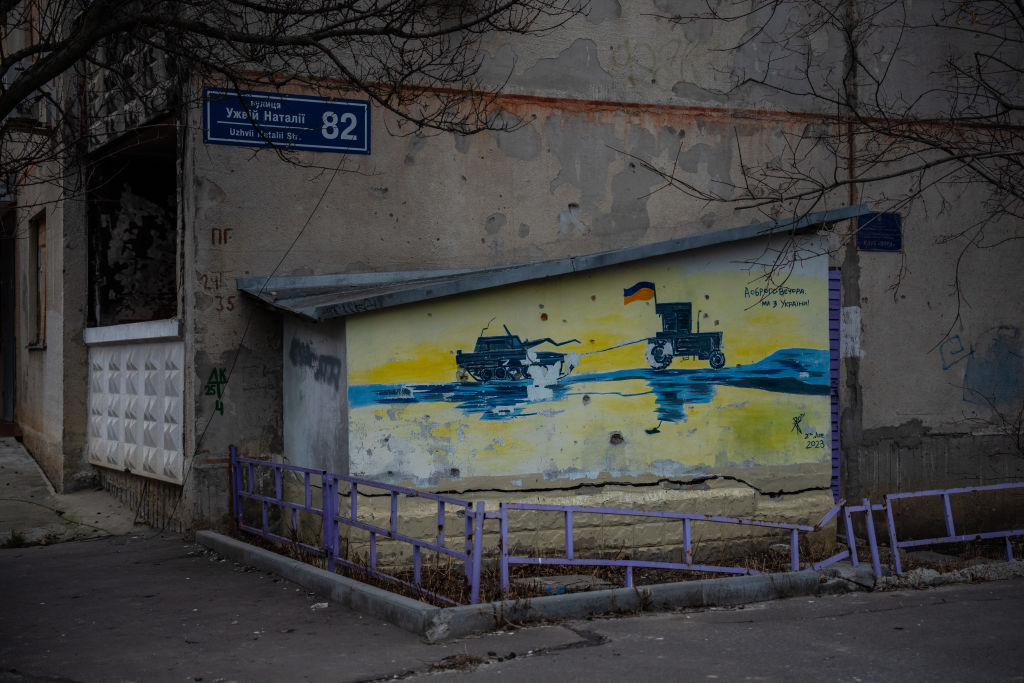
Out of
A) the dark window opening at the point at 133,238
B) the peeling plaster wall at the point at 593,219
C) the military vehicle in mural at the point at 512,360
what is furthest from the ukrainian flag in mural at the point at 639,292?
the dark window opening at the point at 133,238

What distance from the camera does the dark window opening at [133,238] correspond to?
11180 mm

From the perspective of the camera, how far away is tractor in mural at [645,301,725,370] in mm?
9070

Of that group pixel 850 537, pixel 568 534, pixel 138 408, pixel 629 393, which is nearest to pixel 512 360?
pixel 629 393

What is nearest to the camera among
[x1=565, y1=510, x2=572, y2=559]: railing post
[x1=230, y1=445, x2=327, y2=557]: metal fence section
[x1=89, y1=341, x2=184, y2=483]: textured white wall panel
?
[x1=565, y1=510, x2=572, y2=559]: railing post

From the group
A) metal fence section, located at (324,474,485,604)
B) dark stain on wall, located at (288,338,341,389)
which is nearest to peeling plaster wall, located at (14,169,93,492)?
dark stain on wall, located at (288,338,341,389)

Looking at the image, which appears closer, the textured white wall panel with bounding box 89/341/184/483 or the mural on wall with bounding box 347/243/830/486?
the mural on wall with bounding box 347/243/830/486

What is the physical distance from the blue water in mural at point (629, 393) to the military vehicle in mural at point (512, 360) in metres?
0.07

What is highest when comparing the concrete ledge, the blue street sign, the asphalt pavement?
the blue street sign

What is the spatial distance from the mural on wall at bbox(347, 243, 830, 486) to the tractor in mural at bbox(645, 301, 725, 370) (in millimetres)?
13

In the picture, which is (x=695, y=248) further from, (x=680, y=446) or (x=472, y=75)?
(x=472, y=75)

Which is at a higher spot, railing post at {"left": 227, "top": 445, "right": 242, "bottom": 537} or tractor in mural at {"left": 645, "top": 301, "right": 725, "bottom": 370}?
tractor in mural at {"left": 645, "top": 301, "right": 725, "bottom": 370}

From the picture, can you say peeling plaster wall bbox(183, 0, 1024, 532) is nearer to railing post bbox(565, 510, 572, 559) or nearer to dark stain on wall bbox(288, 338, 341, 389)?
dark stain on wall bbox(288, 338, 341, 389)

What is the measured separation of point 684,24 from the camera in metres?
10.8

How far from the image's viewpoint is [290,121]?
370 inches
